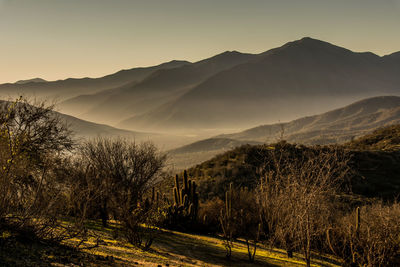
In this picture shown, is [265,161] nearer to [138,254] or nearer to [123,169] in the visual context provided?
[123,169]

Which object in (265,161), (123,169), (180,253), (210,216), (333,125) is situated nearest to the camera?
(180,253)

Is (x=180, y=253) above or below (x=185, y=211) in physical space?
below

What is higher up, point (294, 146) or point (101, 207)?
point (294, 146)

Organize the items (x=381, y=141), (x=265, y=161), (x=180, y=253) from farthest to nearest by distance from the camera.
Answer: (x=381, y=141), (x=265, y=161), (x=180, y=253)

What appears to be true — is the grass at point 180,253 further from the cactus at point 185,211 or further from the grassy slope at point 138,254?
the cactus at point 185,211

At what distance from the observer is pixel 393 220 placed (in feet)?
45.8

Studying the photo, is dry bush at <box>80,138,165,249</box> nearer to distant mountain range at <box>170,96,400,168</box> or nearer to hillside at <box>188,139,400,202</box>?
hillside at <box>188,139,400,202</box>

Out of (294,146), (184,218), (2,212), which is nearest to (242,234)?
(184,218)

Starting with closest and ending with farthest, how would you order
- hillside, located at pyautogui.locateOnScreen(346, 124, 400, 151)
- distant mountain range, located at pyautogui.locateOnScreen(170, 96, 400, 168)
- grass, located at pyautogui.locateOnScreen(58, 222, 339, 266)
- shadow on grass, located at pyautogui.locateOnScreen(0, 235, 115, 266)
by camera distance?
shadow on grass, located at pyautogui.locateOnScreen(0, 235, 115, 266) → grass, located at pyautogui.locateOnScreen(58, 222, 339, 266) → hillside, located at pyautogui.locateOnScreen(346, 124, 400, 151) → distant mountain range, located at pyautogui.locateOnScreen(170, 96, 400, 168)

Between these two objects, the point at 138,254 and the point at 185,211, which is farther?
the point at 185,211

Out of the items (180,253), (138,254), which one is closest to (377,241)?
(180,253)

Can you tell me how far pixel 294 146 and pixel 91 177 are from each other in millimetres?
24226

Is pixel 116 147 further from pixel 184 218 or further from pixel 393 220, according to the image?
pixel 393 220

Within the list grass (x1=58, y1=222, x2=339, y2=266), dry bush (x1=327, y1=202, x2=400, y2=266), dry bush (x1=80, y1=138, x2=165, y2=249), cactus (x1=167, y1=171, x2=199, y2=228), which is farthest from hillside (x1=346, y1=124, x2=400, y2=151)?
grass (x1=58, y1=222, x2=339, y2=266)
